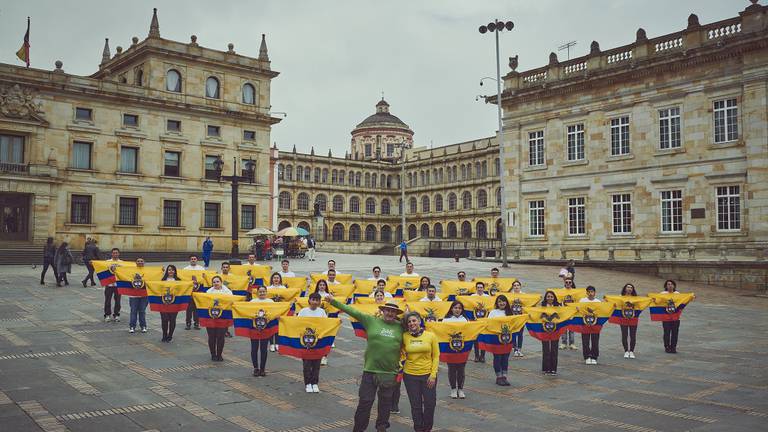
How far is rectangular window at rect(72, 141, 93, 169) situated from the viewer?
126 ft

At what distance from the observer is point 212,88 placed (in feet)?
144

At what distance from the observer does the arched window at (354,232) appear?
91.0 m

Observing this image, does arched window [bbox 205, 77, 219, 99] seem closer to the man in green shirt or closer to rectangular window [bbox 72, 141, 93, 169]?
rectangular window [bbox 72, 141, 93, 169]

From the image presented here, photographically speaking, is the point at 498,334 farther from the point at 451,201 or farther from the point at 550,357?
the point at 451,201

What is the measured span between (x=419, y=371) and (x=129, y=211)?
3680 centimetres

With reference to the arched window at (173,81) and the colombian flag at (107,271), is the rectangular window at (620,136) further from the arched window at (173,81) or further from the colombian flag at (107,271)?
the arched window at (173,81)

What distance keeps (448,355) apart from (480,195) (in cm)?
7310

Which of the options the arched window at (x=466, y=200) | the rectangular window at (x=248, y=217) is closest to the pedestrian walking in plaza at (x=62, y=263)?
the rectangular window at (x=248, y=217)

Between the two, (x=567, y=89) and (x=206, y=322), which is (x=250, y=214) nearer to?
(x=567, y=89)

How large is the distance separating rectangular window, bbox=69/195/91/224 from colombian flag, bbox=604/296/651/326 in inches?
1338

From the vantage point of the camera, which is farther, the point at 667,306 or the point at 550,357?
the point at 667,306

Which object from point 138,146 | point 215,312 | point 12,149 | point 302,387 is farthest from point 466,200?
point 302,387

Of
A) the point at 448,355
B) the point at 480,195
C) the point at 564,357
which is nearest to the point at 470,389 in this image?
the point at 448,355

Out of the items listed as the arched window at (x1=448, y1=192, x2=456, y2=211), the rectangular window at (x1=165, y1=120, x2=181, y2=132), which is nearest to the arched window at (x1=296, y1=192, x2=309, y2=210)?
the arched window at (x1=448, y1=192, x2=456, y2=211)
